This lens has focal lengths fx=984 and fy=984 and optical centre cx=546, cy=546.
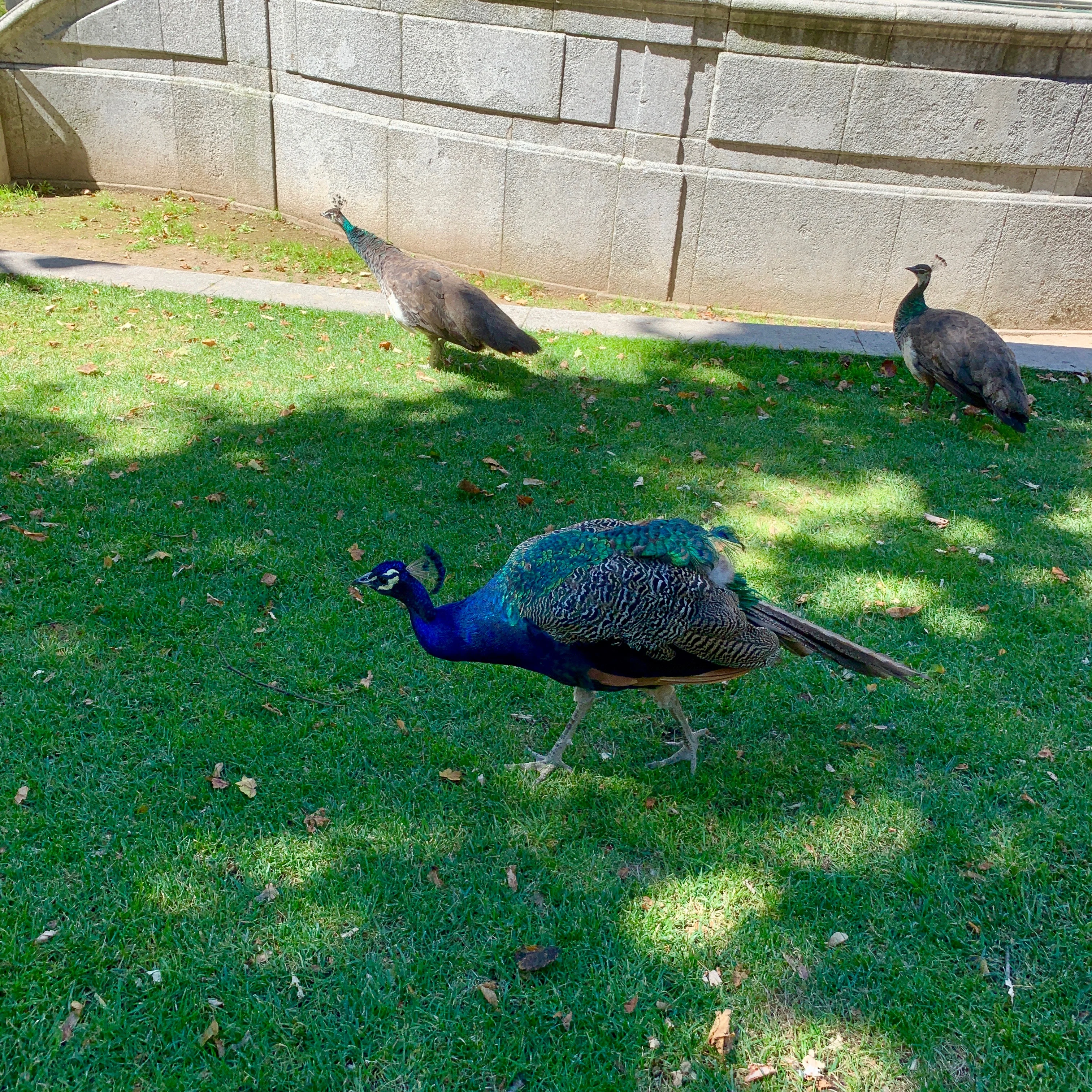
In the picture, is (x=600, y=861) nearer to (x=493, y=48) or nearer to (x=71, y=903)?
(x=71, y=903)

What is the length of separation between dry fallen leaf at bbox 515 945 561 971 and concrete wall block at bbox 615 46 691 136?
750 centimetres

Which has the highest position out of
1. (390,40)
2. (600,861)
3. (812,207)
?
(390,40)

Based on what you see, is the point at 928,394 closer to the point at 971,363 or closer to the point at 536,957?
the point at 971,363

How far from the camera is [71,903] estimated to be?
327 cm

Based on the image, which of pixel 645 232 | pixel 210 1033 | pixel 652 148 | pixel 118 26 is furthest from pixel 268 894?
pixel 118 26

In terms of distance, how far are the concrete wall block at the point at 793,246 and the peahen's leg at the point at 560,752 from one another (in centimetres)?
626

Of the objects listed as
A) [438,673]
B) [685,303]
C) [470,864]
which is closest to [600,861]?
[470,864]

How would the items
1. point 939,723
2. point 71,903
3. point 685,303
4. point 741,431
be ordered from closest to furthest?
point 71,903 → point 939,723 → point 741,431 → point 685,303

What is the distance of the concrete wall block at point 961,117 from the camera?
8.32m

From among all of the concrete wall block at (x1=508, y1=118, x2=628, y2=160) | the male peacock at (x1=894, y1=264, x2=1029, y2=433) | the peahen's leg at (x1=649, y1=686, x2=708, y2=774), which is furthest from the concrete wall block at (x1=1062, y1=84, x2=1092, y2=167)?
the peahen's leg at (x1=649, y1=686, x2=708, y2=774)

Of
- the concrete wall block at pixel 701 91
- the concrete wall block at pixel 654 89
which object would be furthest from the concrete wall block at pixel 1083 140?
the concrete wall block at pixel 654 89

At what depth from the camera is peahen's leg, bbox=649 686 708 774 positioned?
3.90 metres

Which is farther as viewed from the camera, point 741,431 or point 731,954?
point 741,431

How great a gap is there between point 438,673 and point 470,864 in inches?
43.3
